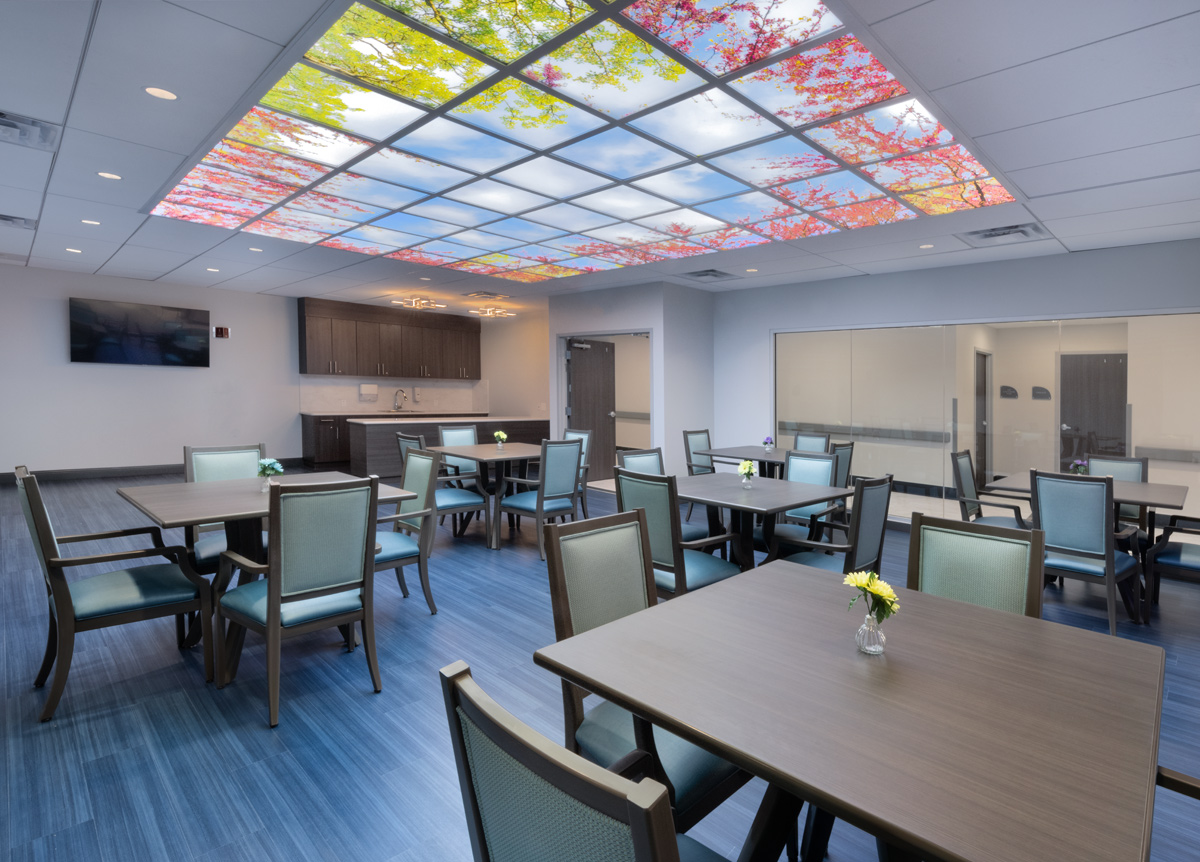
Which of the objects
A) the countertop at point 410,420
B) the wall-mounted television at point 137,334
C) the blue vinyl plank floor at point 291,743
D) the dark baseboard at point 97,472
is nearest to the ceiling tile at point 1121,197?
the blue vinyl plank floor at point 291,743

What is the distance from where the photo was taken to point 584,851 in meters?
0.71

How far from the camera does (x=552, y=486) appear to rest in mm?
4953

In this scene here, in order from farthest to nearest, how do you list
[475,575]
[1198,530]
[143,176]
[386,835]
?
[475,575], [143,176], [1198,530], [386,835]

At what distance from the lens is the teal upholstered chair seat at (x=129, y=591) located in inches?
98.9

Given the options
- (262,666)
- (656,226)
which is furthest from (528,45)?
(262,666)

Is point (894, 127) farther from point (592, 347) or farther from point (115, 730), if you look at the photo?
point (592, 347)

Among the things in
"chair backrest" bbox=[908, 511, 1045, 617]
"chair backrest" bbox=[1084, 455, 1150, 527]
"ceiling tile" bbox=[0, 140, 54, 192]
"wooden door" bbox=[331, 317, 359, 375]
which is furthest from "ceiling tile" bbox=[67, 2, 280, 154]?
"wooden door" bbox=[331, 317, 359, 375]

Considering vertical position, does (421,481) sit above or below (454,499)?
above

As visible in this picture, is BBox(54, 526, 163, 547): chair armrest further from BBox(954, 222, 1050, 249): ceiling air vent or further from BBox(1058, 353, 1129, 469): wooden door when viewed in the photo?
BBox(1058, 353, 1129, 469): wooden door

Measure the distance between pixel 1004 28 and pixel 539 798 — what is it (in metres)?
2.86

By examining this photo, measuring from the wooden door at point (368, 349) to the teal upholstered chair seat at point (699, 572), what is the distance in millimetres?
8494

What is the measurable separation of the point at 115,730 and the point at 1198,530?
18.3ft

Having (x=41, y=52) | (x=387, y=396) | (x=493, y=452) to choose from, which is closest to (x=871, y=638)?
(x=41, y=52)

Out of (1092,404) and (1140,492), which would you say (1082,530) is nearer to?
(1140,492)
